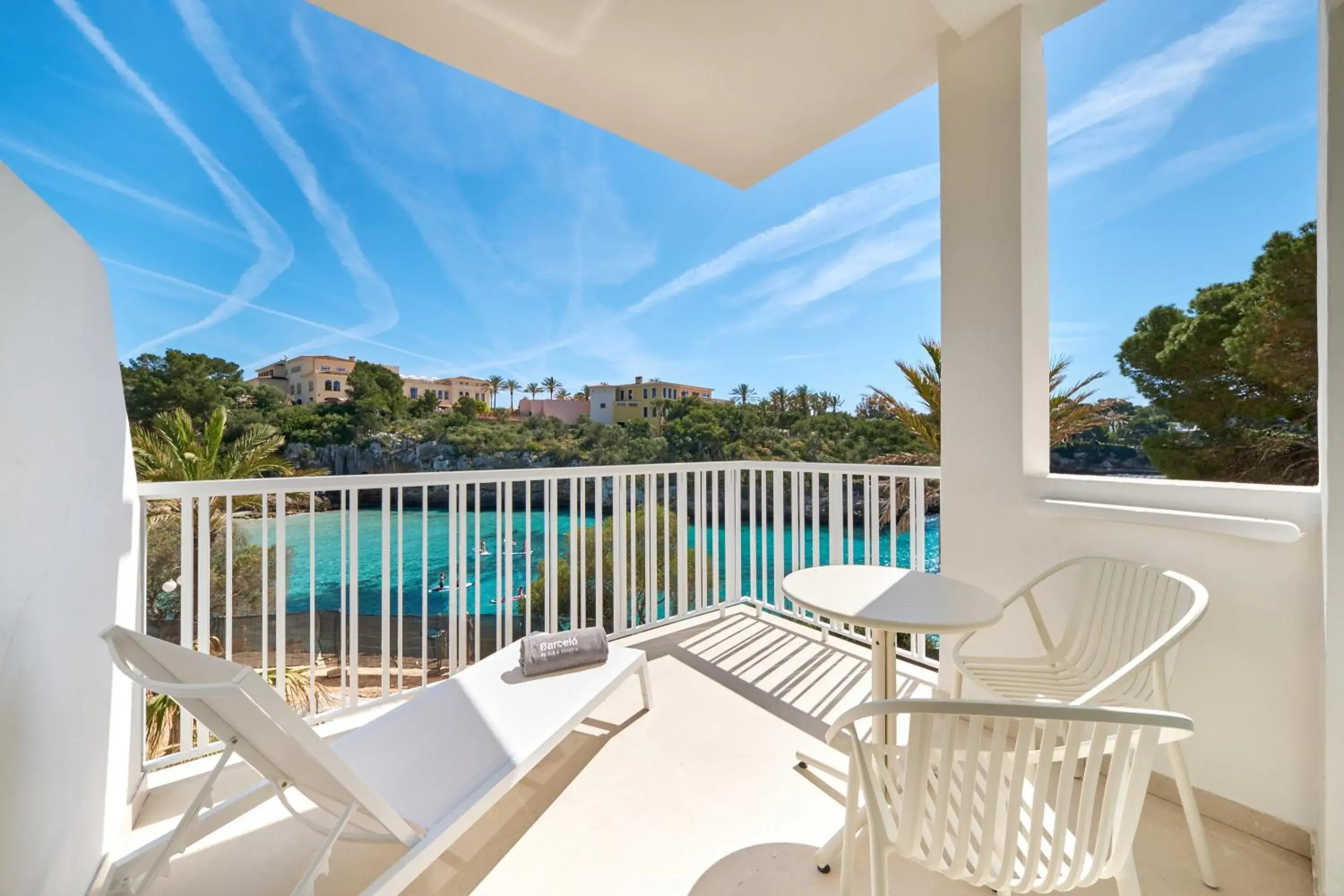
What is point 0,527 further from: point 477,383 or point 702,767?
point 477,383

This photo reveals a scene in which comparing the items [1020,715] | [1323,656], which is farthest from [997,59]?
[1020,715]

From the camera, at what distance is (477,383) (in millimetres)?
21344

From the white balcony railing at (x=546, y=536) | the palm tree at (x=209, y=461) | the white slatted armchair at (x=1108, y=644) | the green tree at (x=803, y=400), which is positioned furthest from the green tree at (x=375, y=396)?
the white slatted armchair at (x=1108, y=644)

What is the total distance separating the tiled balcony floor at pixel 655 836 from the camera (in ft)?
4.99

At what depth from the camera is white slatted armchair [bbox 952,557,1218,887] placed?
1.47 m

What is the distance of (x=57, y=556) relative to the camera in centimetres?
125

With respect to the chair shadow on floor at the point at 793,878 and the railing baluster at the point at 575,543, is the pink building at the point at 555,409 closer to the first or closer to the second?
the railing baluster at the point at 575,543

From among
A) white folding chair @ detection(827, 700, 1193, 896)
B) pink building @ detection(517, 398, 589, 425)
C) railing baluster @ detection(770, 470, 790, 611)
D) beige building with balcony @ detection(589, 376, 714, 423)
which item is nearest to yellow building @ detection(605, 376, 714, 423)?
beige building with balcony @ detection(589, 376, 714, 423)

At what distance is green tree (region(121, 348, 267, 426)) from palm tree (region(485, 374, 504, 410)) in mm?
6312

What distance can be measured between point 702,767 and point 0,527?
2063 mm

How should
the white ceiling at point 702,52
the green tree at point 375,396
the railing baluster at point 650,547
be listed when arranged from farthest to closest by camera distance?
1. the green tree at point 375,396
2. the railing baluster at point 650,547
3. the white ceiling at point 702,52

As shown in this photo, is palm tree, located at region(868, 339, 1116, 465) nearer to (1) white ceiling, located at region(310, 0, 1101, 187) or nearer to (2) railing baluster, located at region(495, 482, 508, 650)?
(1) white ceiling, located at region(310, 0, 1101, 187)

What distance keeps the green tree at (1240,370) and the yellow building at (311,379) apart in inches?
753

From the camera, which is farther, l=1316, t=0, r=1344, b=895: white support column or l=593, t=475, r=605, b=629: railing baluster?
l=593, t=475, r=605, b=629: railing baluster
